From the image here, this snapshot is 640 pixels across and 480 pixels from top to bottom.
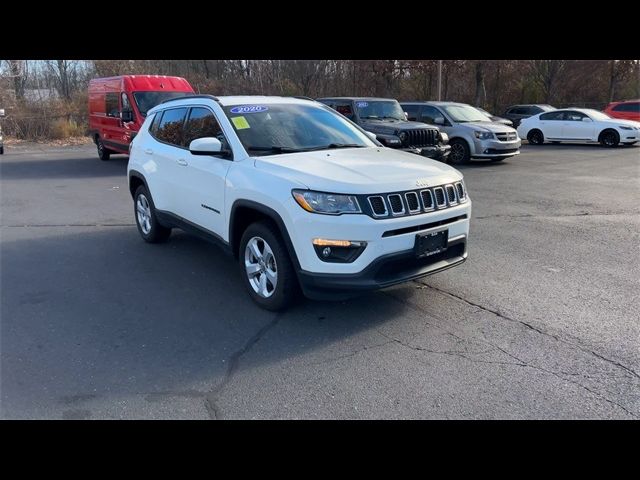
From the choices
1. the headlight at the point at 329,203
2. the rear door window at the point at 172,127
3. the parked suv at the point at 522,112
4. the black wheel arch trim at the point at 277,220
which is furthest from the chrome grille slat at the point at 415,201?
the parked suv at the point at 522,112

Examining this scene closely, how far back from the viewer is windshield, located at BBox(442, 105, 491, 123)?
15.6 m

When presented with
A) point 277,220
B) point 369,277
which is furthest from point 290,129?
point 369,277

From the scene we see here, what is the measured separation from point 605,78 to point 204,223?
3741cm

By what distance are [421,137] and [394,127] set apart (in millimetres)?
709

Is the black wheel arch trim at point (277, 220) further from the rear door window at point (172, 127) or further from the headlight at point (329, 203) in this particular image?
the rear door window at point (172, 127)

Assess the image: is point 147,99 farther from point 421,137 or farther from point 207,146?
point 207,146

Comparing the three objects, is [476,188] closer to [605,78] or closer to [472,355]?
[472,355]

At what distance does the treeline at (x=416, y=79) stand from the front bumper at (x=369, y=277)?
1168 inches

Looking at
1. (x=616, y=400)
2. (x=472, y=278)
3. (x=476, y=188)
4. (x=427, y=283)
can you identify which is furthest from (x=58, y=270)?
(x=476, y=188)

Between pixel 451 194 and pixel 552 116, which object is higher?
pixel 552 116

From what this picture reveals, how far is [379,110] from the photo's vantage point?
46.0ft

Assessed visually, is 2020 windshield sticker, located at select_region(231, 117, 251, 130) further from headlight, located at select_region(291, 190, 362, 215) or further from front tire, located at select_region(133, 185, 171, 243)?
front tire, located at select_region(133, 185, 171, 243)

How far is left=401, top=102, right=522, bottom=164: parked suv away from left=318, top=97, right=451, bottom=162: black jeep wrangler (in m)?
1.68

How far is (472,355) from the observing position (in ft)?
12.6
